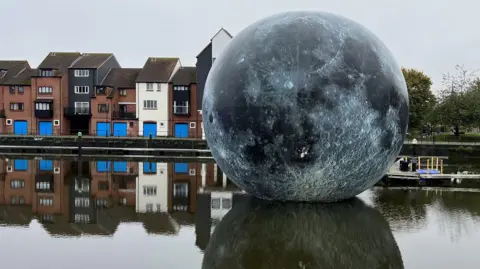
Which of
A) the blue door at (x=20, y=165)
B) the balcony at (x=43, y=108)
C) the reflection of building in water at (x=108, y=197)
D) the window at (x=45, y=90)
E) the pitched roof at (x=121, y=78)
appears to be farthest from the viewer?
the window at (x=45, y=90)

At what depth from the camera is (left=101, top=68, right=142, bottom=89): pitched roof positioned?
4931 cm

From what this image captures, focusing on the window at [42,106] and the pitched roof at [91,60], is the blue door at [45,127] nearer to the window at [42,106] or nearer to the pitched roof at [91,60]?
the window at [42,106]

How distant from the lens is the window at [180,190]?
1538 centimetres

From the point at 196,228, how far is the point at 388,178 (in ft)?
32.4

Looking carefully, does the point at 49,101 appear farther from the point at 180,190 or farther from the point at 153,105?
the point at 180,190

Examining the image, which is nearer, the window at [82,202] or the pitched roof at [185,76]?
the window at [82,202]

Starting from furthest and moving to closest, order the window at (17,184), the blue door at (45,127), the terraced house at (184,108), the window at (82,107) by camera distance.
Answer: the window at (82,107) < the blue door at (45,127) < the terraced house at (184,108) < the window at (17,184)

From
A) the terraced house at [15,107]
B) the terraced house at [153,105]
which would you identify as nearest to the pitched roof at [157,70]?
the terraced house at [153,105]

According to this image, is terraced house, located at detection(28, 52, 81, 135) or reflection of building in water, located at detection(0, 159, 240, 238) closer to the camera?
reflection of building in water, located at detection(0, 159, 240, 238)

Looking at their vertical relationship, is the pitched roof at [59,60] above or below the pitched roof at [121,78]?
above

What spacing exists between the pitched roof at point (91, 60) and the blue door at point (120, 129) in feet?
23.0

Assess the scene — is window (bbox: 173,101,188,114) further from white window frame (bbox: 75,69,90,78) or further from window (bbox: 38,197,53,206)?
window (bbox: 38,197,53,206)

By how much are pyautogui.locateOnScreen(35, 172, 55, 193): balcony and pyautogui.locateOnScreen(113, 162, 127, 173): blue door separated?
2969 mm

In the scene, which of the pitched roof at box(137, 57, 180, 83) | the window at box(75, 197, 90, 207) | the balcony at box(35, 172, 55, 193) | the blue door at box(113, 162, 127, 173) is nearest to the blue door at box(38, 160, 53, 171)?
the balcony at box(35, 172, 55, 193)
